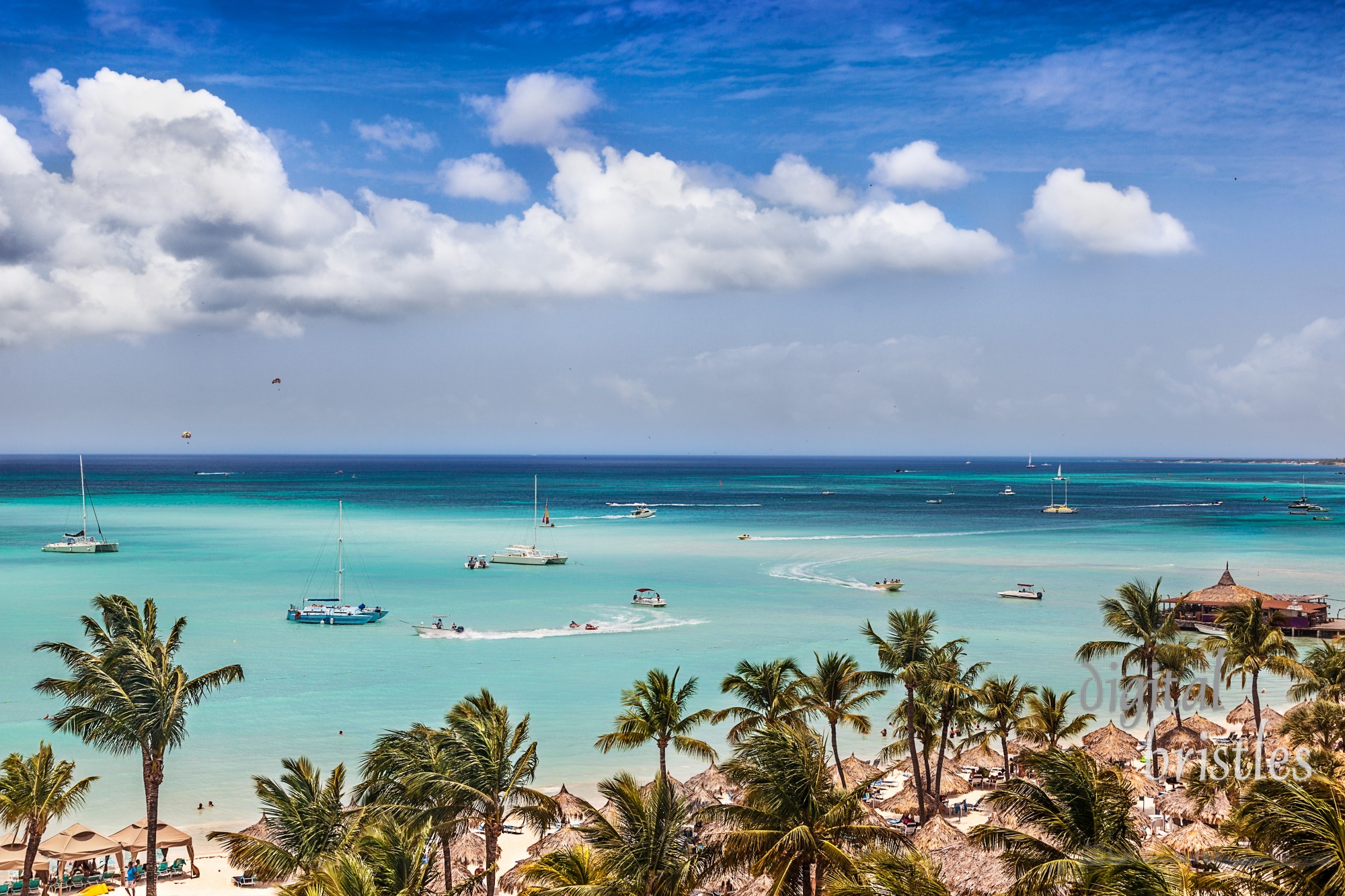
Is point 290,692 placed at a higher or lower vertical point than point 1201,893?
lower

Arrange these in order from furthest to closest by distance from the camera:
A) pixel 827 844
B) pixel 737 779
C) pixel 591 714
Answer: pixel 591 714
pixel 737 779
pixel 827 844

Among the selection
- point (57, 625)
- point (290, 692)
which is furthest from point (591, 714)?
point (57, 625)

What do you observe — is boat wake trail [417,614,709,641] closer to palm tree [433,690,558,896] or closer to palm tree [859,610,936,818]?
palm tree [859,610,936,818]

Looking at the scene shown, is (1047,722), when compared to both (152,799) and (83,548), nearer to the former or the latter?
(152,799)

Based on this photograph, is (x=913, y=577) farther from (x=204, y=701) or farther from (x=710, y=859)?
(x=710, y=859)

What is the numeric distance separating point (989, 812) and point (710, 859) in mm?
12871

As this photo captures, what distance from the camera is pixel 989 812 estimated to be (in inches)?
1056

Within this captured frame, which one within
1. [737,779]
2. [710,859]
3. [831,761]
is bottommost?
[831,761]

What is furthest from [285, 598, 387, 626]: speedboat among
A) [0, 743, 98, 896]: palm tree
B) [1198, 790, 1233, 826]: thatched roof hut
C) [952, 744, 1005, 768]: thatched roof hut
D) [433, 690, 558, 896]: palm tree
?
[1198, 790, 1233, 826]: thatched roof hut

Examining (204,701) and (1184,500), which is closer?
(204,701)

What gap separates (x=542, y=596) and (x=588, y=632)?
1261 centimetres

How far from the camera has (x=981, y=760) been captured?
31.3 metres

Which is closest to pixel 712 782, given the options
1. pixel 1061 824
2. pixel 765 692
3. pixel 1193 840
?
pixel 765 692

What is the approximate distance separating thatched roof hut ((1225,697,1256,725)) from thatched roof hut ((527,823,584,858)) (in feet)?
81.1
